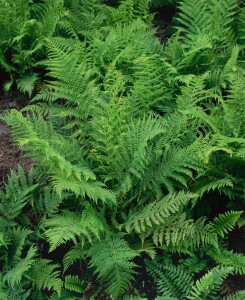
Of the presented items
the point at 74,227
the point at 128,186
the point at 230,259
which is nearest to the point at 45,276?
the point at 74,227

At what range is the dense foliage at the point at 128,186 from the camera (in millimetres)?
4051

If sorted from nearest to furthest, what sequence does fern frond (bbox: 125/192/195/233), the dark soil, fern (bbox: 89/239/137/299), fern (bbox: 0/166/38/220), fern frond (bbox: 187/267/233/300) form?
fern frond (bbox: 187/267/233/300)
fern (bbox: 89/239/137/299)
fern frond (bbox: 125/192/195/233)
fern (bbox: 0/166/38/220)
the dark soil

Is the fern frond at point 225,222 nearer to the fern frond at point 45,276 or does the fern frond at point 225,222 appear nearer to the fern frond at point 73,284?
the fern frond at point 73,284

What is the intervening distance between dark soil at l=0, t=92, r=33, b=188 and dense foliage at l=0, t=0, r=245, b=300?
0.16 metres

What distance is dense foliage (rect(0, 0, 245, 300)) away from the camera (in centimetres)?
405

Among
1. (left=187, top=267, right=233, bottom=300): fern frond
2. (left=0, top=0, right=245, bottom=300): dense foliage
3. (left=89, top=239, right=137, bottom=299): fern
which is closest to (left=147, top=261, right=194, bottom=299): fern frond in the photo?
(left=0, top=0, right=245, bottom=300): dense foliage

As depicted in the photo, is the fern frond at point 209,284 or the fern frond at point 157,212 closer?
the fern frond at point 209,284

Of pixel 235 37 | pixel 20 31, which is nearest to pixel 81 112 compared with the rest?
pixel 20 31

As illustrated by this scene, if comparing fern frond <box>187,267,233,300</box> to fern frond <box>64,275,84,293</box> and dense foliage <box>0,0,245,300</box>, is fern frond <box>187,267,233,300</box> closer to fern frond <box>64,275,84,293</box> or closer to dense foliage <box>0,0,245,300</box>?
dense foliage <box>0,0,245,300</box>

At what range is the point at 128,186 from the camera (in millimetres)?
4234

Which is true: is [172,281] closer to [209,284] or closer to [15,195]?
[209,284]

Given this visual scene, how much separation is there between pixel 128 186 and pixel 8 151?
1588 mm

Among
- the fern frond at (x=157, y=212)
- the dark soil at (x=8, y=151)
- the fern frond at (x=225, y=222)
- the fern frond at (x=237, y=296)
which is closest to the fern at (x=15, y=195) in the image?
the dark soil at (x=8, y=151)

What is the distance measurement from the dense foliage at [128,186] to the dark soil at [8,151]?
0.16 m
